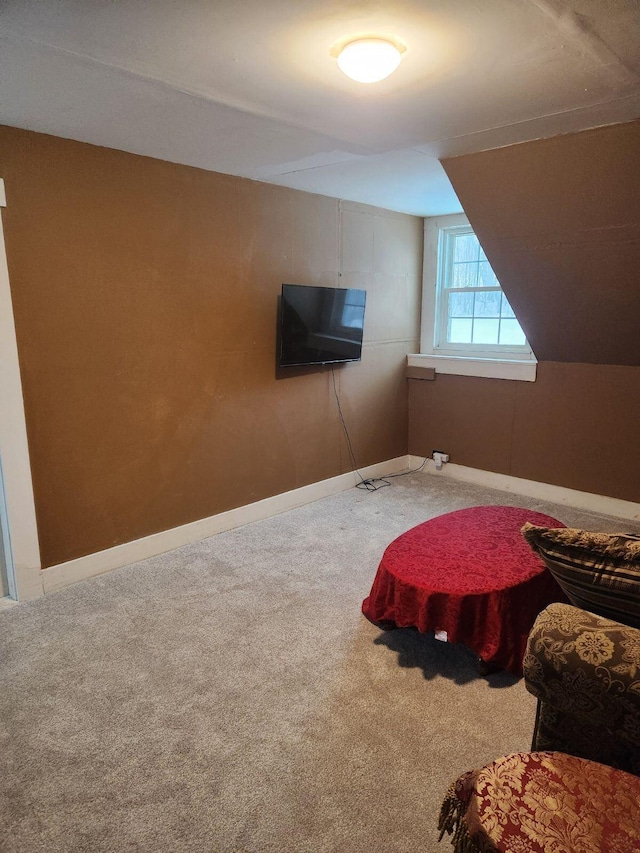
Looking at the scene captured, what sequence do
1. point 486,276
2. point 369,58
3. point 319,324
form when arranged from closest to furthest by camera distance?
point 369,58 < point 319,324 < point 486,276

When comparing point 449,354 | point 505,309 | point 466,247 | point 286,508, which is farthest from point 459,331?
point 286,508

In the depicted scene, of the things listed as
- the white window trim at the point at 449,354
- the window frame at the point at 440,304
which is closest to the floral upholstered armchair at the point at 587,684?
the white window trim at the point at 449,354

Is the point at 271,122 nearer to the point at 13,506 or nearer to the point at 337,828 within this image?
the point at 13,506

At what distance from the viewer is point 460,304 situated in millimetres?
5223

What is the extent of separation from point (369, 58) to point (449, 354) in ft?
12.2

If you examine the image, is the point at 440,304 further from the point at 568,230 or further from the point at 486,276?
the point at 568,230

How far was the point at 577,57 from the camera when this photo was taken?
76.7 inches

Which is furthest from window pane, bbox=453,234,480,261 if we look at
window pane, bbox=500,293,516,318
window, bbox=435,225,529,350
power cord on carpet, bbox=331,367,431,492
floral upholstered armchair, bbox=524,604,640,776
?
floral upholstered armchair, bbox=524,604,640,776

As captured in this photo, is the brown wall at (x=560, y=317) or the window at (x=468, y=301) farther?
the window at (x=468, y=301)

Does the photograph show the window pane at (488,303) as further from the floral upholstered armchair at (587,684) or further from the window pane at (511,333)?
the floral upholstered armchair at (587,684)

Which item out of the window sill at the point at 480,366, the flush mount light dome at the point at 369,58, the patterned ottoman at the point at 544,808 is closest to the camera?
the patterned ottoman at the point at 544,808

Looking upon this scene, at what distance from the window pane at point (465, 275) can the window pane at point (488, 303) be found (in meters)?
0.14

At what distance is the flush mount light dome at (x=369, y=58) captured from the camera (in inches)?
71.8

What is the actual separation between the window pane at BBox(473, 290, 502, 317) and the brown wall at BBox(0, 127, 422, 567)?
1.11m
